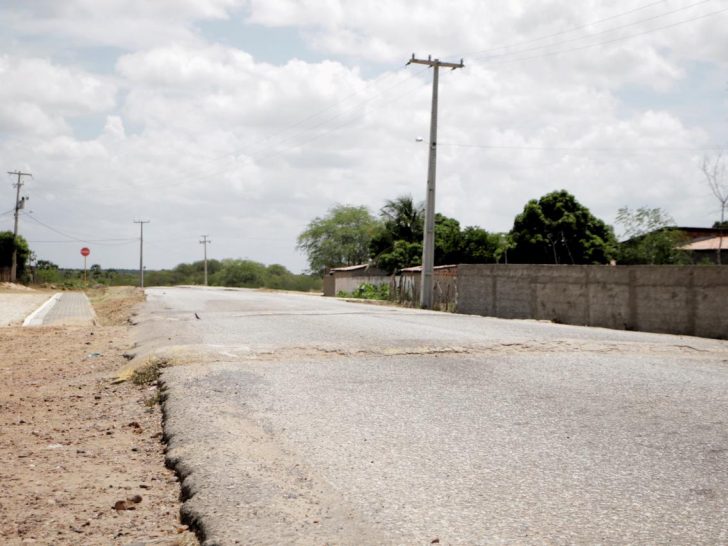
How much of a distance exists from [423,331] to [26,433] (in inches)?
302

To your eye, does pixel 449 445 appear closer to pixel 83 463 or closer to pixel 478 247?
pixel 83 463

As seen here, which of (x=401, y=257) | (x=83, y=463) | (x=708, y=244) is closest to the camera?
(x=83, y=463)

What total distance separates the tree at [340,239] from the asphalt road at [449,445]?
8921 centimetres

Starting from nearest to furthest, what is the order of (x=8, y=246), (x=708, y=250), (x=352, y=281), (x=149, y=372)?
(x=149, y=372), (x=708, y=250), (x=352, y=281), (x=8, y=246)

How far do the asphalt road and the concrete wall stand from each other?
19.0ft

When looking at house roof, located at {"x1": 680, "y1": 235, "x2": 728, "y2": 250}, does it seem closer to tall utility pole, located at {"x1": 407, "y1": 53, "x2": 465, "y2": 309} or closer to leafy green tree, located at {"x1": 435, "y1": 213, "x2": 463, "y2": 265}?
leafy green tree, located at {"x1": 435, "y1": 213, "x2": 463, "y2": 265}

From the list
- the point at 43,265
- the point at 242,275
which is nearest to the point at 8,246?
the point at 43,265

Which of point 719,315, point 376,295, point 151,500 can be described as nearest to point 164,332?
point 151,500

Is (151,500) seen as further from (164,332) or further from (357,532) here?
(164,332)

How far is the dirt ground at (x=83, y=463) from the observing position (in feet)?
13.1

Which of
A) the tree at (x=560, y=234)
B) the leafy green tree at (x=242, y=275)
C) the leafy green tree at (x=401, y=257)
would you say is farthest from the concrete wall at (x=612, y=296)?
the leafy green tree at (x=242, y=275)

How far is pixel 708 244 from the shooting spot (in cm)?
4947

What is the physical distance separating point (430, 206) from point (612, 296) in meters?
13.2

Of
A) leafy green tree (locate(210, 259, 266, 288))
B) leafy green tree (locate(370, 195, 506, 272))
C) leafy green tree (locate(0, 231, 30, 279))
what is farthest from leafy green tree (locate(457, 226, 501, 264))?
leafy green tree (locate(210, 259, 266, 288))
